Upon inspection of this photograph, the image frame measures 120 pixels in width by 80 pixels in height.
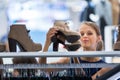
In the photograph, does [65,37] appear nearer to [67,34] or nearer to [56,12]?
[67,34]

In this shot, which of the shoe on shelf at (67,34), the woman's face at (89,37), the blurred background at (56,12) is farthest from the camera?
the blurred background at (56,12)

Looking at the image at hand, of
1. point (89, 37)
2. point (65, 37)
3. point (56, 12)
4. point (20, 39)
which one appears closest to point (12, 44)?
point (20, 39)

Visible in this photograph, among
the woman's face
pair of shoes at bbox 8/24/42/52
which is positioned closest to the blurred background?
the woman's face

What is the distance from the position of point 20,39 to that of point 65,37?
0.65 feet

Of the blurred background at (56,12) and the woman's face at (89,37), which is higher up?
the blurred background at (56,12)

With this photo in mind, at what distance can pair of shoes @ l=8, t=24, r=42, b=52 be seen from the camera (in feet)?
3.97

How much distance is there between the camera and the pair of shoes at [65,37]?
1.18m

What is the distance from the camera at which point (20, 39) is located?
4.07 feet

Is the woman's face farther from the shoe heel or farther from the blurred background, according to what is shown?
the shoe heel

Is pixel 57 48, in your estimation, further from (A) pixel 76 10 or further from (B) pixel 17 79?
(A) pixel 76 10

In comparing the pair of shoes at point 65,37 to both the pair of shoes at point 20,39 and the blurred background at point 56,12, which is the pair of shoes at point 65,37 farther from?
the blurred background at point 56,12

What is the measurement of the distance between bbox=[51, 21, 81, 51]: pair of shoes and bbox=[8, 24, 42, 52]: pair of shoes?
0.07 m

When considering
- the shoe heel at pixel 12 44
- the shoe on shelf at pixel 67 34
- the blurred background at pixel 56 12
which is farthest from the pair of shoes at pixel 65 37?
the blurred background at pixel 56 12

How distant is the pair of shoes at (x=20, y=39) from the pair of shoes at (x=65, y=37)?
7 centimetres
